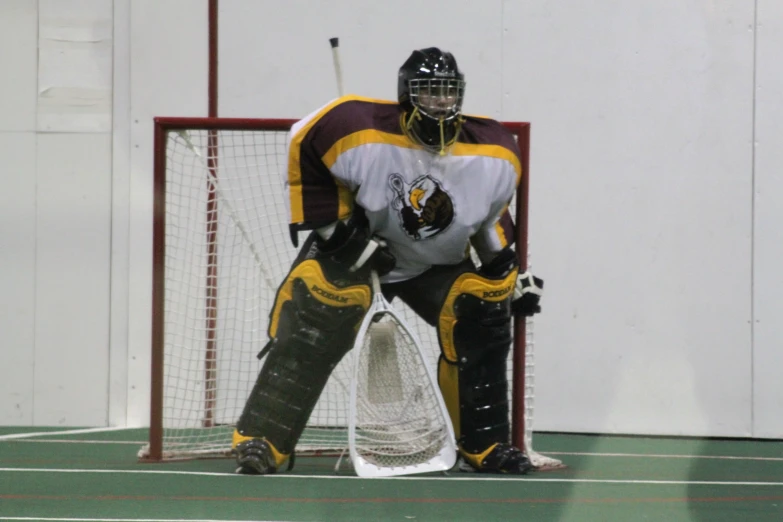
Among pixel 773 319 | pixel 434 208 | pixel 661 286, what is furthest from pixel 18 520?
pixel 773 319

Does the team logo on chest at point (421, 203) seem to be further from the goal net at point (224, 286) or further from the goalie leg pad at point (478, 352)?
the goal net at point (224, 286)

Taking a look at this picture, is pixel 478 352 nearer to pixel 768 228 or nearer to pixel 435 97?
pixel 435 97

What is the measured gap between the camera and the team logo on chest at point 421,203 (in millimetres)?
4027

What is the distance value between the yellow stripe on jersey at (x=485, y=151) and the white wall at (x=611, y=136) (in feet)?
4.97

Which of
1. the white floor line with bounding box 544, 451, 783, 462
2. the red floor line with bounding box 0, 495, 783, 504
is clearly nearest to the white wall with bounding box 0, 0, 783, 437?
the white floor line with bounding box 544, 451, 783, 462

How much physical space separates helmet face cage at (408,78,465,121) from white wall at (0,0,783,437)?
1.69 meters

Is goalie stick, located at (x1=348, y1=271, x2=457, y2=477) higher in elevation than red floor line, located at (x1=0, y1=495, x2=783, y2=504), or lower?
higher

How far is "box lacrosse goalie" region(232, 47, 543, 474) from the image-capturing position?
157 inches

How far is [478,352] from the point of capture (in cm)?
424

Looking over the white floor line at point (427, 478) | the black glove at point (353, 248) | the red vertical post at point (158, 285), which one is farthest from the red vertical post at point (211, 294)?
the black glove at point (353, 248)

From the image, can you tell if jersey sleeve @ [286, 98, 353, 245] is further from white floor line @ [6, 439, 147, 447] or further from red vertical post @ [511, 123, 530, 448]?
white floor line @ [6, 439, 147, 447]

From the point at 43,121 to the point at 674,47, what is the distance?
123 inches

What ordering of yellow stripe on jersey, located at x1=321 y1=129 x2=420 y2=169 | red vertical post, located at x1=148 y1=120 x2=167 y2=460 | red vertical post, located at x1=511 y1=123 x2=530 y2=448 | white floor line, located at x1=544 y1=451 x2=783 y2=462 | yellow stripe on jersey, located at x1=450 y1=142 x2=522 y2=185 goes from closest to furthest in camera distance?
yellow stripe on jersey, located at x1=321 y1=129 x2=420 y2=169
yellow stripe on jersey, located at x1=450 y1=142 x2=522 y2=185
red vertical post, located at x1=148 y1=120 x2=167 y2=460
red vertical post, located at x1=511 y1=123 x2=530 y2=448
white floor line, located at x1=544 y1=451 x2=783 y2=462

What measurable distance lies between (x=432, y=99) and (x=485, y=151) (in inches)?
10.9
